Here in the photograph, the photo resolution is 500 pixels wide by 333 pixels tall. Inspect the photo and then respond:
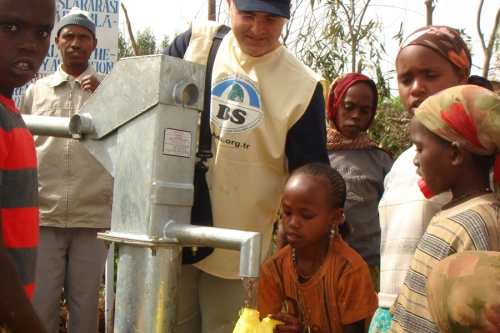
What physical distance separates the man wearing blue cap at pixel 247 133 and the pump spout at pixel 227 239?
88 centimetres

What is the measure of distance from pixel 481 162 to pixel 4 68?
4.23 feet

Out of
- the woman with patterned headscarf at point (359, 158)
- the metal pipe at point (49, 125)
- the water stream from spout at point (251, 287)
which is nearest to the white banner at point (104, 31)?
the woman with patterned headscarf at point (359, 158)

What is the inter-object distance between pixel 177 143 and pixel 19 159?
0.46 meters

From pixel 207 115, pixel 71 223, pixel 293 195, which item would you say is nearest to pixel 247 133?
pixel 207 115

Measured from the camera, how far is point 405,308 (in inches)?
62.6

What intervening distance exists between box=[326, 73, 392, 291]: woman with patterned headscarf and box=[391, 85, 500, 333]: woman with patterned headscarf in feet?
4.77

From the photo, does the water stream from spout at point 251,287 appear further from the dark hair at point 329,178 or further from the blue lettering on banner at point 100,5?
the blue lettering on banner at point 100,5

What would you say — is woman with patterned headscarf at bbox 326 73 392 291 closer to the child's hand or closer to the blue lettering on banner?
the child's hand

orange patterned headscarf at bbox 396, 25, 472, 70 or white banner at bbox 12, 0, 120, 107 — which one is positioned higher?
white banner at bbox 12, 0, 120, 107

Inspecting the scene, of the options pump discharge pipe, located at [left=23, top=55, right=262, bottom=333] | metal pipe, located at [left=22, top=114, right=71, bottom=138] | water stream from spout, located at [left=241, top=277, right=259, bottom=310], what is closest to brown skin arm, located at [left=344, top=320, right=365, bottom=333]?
water stream from spout, located at [left=241, top=277, right=259, bottom=310]

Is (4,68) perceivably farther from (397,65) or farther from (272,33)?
(397,65)

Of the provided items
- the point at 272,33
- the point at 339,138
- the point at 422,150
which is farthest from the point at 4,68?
the point at 339,138

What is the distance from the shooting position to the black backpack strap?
6.52ft

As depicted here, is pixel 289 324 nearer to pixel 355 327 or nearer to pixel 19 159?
pixel 355 327
